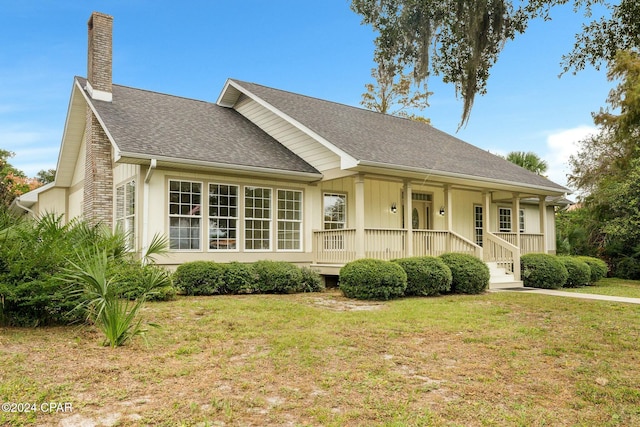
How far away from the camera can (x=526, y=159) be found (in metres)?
28.2

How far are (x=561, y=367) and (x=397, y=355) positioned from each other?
186 centimetres

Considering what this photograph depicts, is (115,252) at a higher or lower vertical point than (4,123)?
lower

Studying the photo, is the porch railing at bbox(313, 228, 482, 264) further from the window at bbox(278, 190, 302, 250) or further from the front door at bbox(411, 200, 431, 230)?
the front door at bbox(411, 200, 431, 230)

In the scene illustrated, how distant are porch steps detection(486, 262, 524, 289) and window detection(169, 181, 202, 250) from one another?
330 inches

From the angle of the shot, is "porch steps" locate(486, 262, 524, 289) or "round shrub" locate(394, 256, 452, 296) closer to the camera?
"round shrub" locate(394, 256, 452, 296)

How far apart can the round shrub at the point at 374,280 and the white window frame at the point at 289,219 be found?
3.12 m

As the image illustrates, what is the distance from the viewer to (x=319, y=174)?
47.5 ft

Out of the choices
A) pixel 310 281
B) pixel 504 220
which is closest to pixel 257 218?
pixel 310 281

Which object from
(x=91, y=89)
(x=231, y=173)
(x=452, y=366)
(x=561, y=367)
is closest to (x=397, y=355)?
(x=452, y=366)

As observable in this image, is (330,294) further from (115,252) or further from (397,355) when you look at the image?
(397,355)

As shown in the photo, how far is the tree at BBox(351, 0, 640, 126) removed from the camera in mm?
7422

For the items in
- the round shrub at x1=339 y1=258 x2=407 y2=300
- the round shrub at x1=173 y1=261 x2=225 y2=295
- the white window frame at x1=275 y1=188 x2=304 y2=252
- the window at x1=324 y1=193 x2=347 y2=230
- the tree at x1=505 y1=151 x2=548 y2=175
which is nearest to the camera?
the round shrub at x1=339 y1=258 x2=407 y2=300

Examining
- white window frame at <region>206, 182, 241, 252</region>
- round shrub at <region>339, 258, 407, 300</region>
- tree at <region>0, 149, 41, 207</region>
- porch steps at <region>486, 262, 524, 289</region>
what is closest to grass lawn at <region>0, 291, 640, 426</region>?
round shrub at <region>339, 258, 407, 300</region>

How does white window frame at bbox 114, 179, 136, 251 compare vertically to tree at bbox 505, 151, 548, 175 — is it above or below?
below
